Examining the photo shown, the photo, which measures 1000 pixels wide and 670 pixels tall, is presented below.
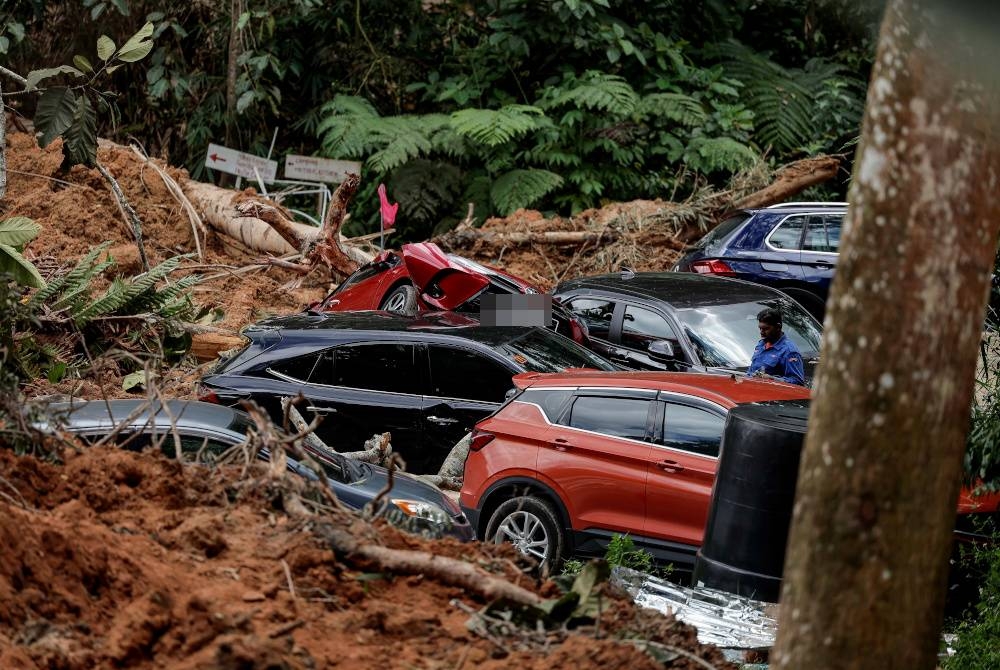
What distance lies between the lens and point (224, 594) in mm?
4383

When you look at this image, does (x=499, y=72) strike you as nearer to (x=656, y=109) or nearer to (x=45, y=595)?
(x=656, y=109)

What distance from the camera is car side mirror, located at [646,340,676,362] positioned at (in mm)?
10852

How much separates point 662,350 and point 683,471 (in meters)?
2.70

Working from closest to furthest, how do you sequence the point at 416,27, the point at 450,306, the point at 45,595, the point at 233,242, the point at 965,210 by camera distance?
the point at 965,210, the point at 45,595, the point at 450,306, the point at 233,242, the point at 416,27

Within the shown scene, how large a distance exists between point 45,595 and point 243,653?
3.09 feet

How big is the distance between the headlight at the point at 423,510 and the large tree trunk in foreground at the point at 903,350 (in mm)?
4180

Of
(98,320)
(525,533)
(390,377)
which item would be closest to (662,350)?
(390,377)

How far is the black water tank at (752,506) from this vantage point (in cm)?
671

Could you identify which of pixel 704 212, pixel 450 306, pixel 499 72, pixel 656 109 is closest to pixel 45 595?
pixel 450 306

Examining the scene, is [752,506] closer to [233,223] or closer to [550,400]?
[550,400]

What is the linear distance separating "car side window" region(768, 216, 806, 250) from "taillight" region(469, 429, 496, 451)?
6.33m

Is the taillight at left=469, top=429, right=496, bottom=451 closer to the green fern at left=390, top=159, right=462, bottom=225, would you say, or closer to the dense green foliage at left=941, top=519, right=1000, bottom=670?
the dense green foliage at left=941, top=519, right=1000, bottom=670

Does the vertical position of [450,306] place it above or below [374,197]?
below

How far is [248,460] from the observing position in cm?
538
